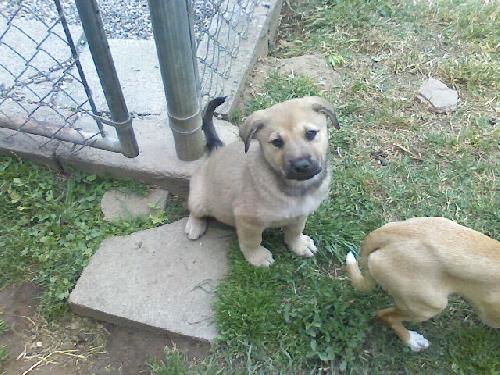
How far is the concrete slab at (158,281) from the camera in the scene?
2977mm

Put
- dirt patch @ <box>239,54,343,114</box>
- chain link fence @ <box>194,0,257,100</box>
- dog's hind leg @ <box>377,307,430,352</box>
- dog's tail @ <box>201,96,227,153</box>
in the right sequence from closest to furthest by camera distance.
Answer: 1. dog's hind leg @ <box>377,307,430,352</box>
2. dog's tail @ <box>201,96,227,153</box>
3. chain link fence @ <box>194,0,257,100</box>
4. dirt patch @ <box>239,54,343,114</box>

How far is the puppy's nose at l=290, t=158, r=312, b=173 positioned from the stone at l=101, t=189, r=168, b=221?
1.25 m

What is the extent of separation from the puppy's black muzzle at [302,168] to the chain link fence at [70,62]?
125 centimetres

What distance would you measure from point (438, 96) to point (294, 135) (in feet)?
7.14

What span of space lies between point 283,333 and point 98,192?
5.20 feet

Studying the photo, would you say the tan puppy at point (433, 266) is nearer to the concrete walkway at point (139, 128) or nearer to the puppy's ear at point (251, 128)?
the puppy's ear at point (251, 128)

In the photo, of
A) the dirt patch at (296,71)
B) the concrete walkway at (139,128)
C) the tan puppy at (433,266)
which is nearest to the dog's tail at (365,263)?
the tan puppy at (433,266)

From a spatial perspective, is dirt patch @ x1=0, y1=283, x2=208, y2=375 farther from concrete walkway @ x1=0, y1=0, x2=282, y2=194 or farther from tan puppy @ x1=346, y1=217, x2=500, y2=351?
tan puppy @ x1=346, y1=217, x2=500, y2=351

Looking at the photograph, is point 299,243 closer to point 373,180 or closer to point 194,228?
point 194,228

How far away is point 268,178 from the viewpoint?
2801 mm

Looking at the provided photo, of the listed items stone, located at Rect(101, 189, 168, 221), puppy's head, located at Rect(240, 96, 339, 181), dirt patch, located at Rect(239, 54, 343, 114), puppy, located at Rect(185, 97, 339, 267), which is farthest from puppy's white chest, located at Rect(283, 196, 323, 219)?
dirt patch, located at Rect(239, 54, 343, 114)

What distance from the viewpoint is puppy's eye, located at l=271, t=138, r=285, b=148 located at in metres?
2.64

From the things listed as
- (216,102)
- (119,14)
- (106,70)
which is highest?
(106,70)

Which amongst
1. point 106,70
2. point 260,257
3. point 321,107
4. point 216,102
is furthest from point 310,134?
point 106,70
